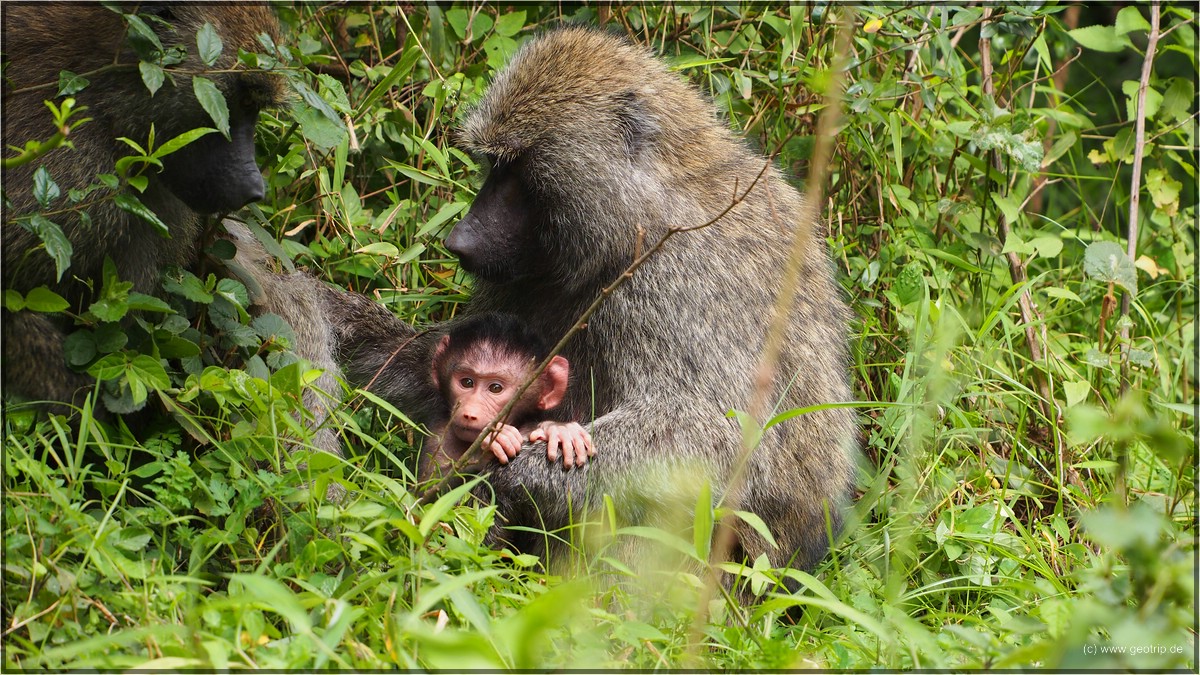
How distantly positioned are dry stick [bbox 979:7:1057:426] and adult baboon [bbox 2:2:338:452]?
2.83 meters

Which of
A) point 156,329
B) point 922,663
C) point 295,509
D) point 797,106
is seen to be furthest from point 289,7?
point 922,663

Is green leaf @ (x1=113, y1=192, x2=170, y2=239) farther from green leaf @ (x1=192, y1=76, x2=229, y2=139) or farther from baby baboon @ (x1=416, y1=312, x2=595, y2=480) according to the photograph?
baby baboon @ (x1=416, y1=312, x2=595, y2=480)

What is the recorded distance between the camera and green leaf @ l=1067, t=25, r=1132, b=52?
16.2 feet

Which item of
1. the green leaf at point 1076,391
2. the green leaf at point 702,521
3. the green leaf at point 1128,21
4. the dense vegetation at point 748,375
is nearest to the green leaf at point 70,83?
the dense vegetation at point 748,375

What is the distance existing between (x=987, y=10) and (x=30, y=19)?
341 cm

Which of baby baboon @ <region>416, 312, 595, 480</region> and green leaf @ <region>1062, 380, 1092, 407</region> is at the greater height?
baby baboon @ <region>416, 312, 595, 480</region>

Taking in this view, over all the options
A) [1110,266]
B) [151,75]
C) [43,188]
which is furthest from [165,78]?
[1110,266]

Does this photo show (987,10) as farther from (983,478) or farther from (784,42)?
(983,478)

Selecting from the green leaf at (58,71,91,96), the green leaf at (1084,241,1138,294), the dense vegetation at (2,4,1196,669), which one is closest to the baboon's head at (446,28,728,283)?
the dense vegetation at (2,4,1196,669)

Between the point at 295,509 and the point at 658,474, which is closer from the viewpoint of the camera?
the point at 295,509

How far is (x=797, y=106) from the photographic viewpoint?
4.79 m

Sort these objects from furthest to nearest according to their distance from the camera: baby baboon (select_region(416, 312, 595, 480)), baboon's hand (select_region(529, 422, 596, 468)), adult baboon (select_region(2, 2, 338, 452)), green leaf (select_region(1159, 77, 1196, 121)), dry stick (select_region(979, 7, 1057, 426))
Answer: green leaf (select_region(1159, 77, 1196, 121)) < dry stick (select_region(979, 7, 1057, 426)) < baby baboon (select_region(416, 312, 595, 480)) < baboon's hand (select_region(529, 422, 596, 468)) < adult baboon (select_region(2, 2, 338, 452))

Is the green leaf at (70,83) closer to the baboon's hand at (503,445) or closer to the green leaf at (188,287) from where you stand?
the green leaf at (188,287)

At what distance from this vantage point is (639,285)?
3.68 metres
